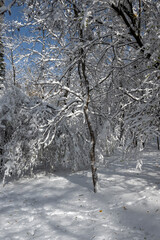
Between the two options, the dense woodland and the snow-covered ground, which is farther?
the dense woodland

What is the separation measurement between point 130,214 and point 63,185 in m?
3.17

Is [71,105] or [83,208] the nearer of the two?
[83,208]

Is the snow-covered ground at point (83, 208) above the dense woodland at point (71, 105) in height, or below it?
below

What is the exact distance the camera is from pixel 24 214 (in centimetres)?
539

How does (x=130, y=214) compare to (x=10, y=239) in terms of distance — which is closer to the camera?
(x=10, y=239)

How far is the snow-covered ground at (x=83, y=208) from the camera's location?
4.18m

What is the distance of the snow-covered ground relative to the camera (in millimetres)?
4176

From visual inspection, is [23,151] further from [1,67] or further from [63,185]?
[1,67]

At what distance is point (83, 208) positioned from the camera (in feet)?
17.9

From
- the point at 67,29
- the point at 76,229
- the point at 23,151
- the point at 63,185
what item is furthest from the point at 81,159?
the point at 67,29

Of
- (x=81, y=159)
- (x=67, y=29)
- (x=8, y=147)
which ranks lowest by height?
(x=81, y=159)

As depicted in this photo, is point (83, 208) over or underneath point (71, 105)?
underneath

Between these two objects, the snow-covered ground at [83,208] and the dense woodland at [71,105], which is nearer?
the snow-covered ground at [83,208]

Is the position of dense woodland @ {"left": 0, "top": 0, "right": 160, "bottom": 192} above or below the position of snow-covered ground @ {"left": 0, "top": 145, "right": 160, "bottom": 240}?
above
